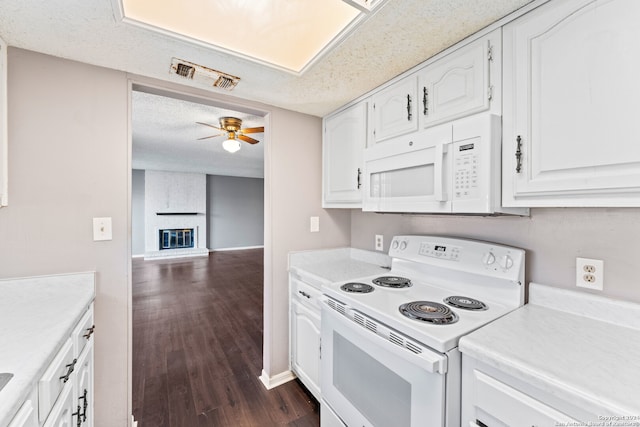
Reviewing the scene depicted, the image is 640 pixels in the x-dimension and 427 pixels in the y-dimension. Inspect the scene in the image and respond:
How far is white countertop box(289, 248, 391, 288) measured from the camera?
1782 millimetres

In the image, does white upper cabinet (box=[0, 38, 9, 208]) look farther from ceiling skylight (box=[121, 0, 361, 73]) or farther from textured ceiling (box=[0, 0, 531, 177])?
ceiling skylight (box=[121, 0, 361, 73])

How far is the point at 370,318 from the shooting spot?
1.19 metres

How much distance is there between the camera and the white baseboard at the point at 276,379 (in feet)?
6.56

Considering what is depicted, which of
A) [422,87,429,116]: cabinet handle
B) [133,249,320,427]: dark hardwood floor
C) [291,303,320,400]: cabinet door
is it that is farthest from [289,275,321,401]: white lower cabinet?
[422,87,429,116]: cabinet handle

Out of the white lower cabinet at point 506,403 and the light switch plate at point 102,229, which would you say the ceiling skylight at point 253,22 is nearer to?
the light switch plate at point 102,229

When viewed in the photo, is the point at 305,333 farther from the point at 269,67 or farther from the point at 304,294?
the point at 269,67

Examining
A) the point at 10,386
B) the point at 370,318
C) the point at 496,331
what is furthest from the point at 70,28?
the point at 496,331

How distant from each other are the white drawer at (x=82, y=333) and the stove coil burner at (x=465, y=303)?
1.61 m

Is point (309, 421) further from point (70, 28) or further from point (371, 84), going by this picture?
point (70, 28)

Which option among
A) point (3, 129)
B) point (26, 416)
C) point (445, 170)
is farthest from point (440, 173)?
point (3, 129)

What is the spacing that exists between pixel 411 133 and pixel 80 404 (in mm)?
2012

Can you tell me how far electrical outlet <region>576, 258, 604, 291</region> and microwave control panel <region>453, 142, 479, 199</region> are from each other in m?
0.50

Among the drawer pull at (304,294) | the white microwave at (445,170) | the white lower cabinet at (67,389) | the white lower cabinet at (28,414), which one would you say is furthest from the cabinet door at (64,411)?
the white microwave at (445,170)

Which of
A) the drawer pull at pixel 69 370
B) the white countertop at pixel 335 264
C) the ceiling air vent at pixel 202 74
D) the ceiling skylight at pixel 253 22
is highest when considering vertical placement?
the ceiling skylight at pixel 253 22
